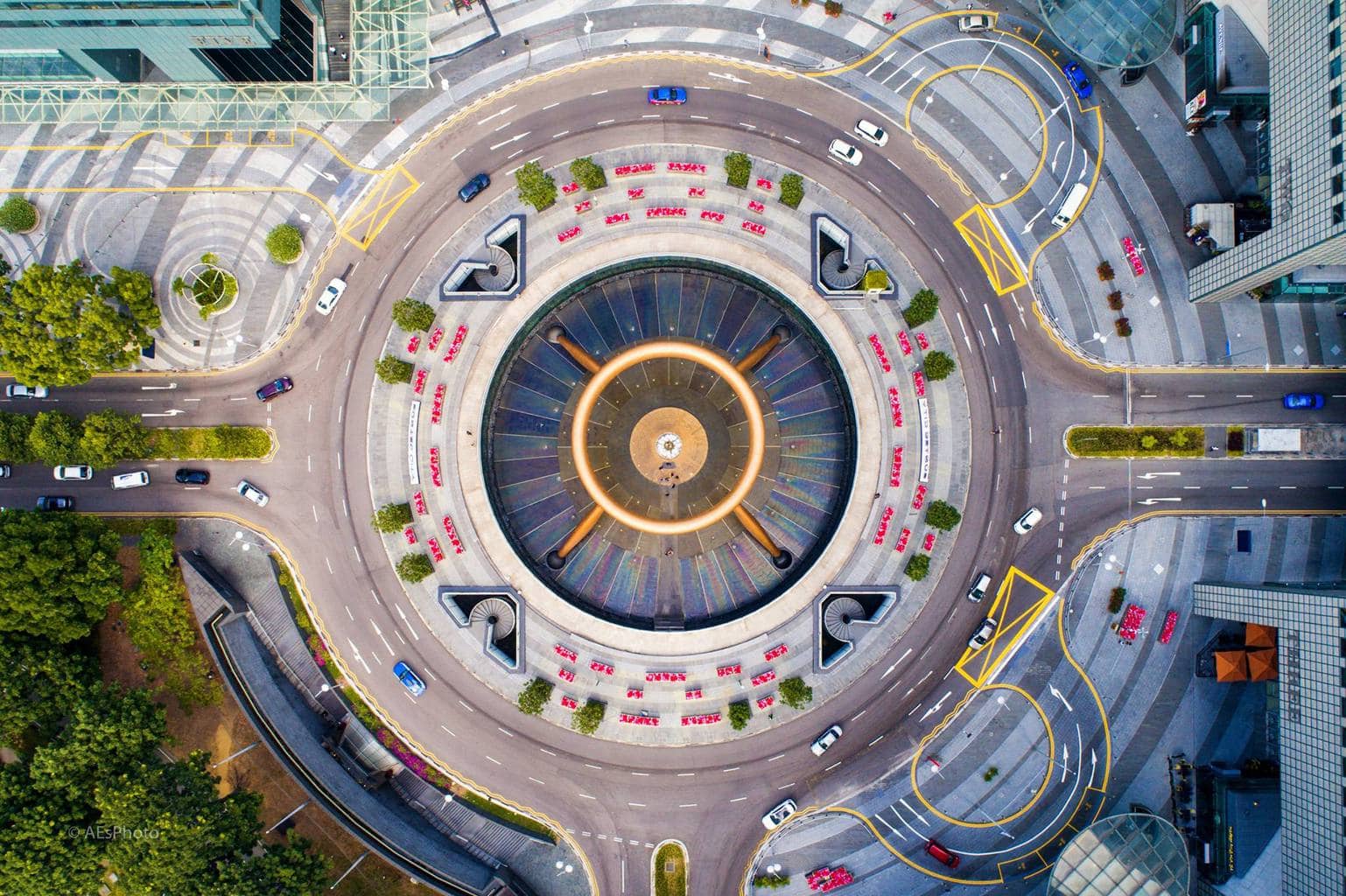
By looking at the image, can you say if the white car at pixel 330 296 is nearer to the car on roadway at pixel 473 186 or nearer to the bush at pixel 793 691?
the car on roadway at pixel 473 186

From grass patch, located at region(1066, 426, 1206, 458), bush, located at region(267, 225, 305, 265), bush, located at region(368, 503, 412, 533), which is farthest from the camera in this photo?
grass patch, located at region(1066, 426, 1206, 458)

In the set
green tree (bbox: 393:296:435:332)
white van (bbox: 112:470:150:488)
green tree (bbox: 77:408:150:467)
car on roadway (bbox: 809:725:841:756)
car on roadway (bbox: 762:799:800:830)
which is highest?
green tree (bbox: 393:296:435:332)

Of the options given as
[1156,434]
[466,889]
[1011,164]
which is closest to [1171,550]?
[1156,434]

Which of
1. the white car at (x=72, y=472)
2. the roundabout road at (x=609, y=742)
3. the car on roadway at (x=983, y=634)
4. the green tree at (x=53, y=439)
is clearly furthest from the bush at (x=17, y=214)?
the car on roadway at (x=983, y=634)

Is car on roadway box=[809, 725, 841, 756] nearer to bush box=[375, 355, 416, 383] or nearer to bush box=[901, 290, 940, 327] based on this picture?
bush box=[901, 290, 940, 327]

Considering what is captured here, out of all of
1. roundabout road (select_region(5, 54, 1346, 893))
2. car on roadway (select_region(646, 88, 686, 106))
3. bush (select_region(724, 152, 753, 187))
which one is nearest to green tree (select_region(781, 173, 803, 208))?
bush (select_region(724, 152, 753, 187))

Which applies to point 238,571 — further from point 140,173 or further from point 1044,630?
point 1044,630
